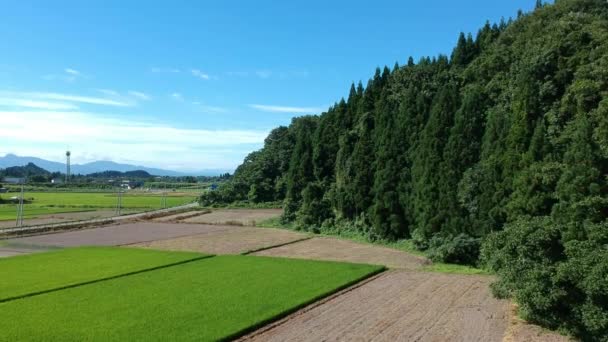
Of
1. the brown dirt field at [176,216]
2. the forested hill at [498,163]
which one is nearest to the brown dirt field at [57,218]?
the brown dirt field at [176,216]

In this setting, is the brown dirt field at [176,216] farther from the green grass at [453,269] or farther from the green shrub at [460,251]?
the green grass at [453,269]

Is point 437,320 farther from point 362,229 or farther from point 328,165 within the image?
point 328,165

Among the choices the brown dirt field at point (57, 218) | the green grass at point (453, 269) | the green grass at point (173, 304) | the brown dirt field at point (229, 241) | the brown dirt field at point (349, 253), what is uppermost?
the brown dirt field at point (57, 218)

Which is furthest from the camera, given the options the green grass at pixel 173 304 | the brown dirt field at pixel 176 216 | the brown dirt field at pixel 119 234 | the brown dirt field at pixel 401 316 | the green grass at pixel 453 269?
the brown dirt field at pixel 176 216

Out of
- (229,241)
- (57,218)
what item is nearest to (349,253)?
(229,241)

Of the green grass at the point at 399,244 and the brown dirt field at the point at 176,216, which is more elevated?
the brown dirt field at the point at 176,216

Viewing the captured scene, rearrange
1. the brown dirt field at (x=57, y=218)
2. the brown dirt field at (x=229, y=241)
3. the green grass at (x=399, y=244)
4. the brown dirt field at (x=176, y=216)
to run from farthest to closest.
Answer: the brown dirt field at (x=176, y=216) → the brown dirt field at (x=57, y=218) → the brown dirt field at (x=229, y=241) → the green grass at (x=399, y=244)

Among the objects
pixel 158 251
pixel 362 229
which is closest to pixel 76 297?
pixel 158 251
